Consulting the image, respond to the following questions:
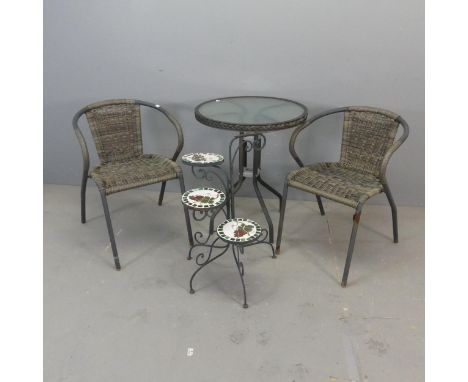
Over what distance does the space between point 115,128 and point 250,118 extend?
93 cm

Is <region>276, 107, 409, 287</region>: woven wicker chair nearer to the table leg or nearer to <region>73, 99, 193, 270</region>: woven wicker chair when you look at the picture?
the table leg

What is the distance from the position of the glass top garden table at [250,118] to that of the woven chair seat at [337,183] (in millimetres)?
297

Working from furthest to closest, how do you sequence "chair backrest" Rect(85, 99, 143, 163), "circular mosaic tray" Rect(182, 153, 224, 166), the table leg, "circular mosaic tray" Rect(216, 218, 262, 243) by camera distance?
1. "chair backrest" Rect(85, 99, 143, 163)
2. the table leg
3. "circular mosaic tray" Rect(182, 153, 224, 166)
4. "circular mosaic tray" Rect(216, 218, 262, 243)

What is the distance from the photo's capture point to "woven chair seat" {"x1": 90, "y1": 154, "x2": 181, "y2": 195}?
2.37 meters

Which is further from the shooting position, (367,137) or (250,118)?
(367,137)

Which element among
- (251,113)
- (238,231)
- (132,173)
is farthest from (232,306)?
(251,113)

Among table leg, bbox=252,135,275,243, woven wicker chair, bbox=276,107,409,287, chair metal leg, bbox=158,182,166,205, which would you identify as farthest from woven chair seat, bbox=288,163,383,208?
chair metal leg, bbox=158,182,166,205

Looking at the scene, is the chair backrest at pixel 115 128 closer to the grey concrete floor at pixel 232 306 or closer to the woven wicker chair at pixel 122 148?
the woven wicker chair at pixel 122 148

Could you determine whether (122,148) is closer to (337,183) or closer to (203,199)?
(203,199)

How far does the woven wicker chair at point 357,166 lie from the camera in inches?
89.7

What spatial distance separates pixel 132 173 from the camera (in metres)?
2.50

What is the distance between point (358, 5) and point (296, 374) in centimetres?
216

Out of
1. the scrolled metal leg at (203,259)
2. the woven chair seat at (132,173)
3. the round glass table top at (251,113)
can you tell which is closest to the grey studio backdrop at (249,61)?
the round glass table top at (251,113)

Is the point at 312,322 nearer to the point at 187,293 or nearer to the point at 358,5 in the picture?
the point at 187,293
